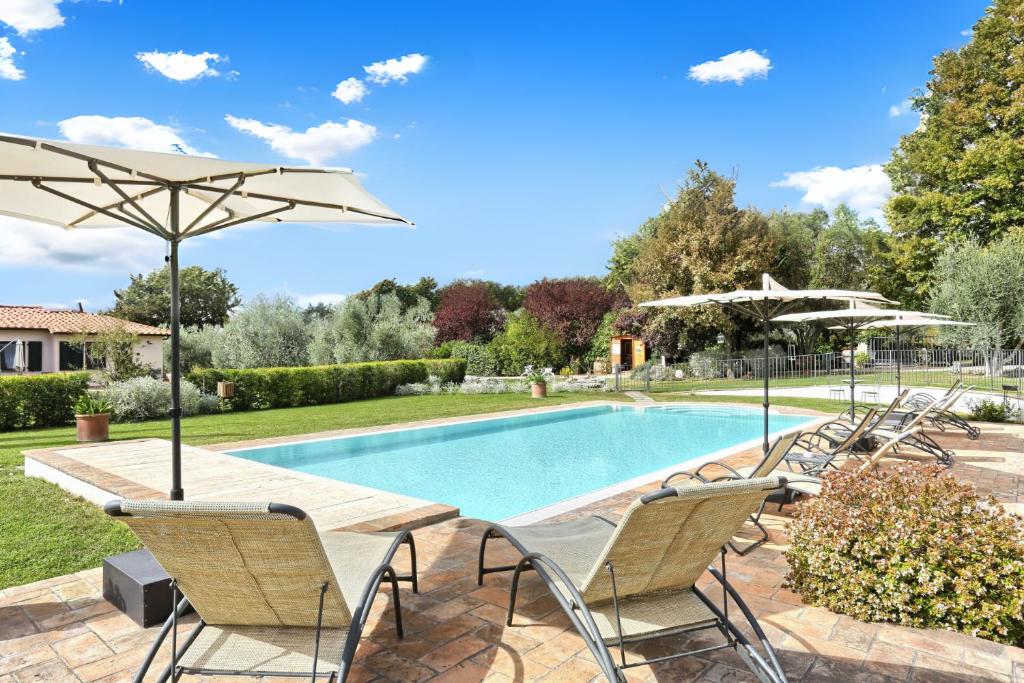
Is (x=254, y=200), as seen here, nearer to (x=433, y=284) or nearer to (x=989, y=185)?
(x=989, y=185)

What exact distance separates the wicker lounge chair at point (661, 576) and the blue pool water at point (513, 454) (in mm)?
4353

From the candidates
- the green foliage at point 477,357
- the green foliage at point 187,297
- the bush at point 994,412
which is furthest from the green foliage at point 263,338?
the green foliage at point 187,297

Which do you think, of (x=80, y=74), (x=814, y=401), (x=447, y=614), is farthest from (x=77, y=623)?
(x=814, y=401)

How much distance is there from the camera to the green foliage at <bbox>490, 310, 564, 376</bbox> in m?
27.5

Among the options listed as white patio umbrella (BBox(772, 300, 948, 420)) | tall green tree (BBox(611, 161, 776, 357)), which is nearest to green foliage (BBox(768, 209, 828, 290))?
tall green tree (BBox(611, 161, 776, 357))

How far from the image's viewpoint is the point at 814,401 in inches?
682

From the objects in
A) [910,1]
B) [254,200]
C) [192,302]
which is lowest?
[254,200]

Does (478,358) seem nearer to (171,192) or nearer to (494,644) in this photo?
(171,192)

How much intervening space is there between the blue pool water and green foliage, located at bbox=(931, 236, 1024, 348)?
510 inches

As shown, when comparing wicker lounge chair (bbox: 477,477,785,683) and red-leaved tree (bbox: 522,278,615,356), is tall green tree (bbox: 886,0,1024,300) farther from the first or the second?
wicker lounge chair (bbox: 477,477,785,683)

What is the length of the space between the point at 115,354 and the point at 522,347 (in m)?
16.2

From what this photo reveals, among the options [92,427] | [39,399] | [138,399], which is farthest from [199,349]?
[92,427]

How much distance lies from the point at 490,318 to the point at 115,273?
118 feet

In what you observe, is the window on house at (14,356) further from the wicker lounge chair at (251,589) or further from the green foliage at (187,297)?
the wicker lounge chair at (251,589)
